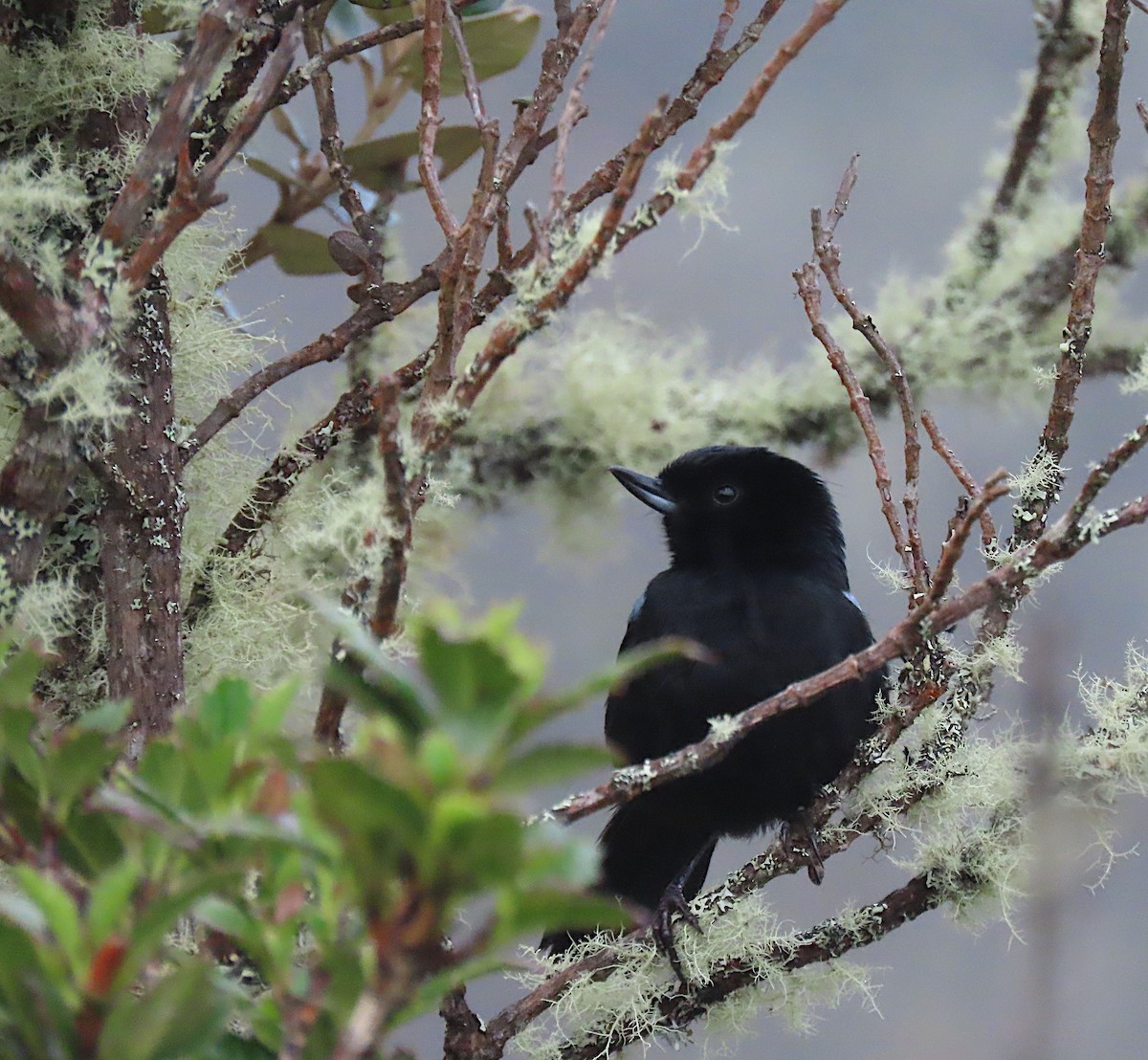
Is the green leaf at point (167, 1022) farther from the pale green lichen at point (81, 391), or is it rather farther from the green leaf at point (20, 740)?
the pale green lichen at point (81, 391)

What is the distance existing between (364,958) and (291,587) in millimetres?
633

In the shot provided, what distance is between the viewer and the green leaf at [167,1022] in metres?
0.33

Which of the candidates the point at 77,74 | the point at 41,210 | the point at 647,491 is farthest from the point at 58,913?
the point at 647,491

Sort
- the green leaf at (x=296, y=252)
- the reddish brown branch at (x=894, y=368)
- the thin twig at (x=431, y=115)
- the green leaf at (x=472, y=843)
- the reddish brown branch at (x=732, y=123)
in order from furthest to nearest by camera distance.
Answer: the green leaf at (x=296, y=252), the reddish brown branch at (x=894, y=368), the thin twig at (x=431, y=115), the reddish brown branch at (x=732, y=123), the green leaf at (x=472, y=843)

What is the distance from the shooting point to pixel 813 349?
60.8 inches

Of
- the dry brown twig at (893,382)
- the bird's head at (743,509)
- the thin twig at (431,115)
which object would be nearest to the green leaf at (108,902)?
the thin twig at (431,115)

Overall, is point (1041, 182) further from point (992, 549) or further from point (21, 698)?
point (21, 698)

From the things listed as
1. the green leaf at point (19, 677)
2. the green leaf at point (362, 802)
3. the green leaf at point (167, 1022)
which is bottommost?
the green leaf at point (167, 1022)

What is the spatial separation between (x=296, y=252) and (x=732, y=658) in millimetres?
484

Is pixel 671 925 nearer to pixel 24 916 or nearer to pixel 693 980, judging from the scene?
pixel 693 980

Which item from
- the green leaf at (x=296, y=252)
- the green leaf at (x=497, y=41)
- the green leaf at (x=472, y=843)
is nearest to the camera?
the green leaf at (x=472, y=843)


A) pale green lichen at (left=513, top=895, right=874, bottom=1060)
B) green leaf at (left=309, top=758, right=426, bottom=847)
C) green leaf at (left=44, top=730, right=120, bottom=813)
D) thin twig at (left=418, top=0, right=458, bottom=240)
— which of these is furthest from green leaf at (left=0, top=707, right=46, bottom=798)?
pale green lichen at (left=513, top=895, right=874, bottom=1060)

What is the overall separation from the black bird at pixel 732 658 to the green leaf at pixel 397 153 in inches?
13.0

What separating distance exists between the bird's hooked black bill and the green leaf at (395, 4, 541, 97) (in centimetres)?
37
